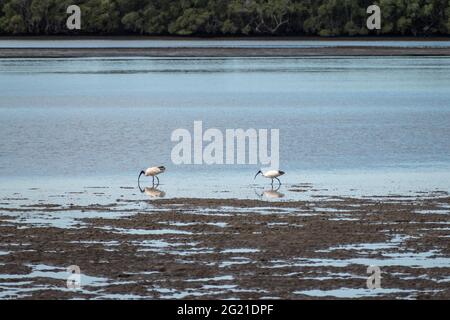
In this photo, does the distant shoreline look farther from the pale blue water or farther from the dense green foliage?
the pale blue water

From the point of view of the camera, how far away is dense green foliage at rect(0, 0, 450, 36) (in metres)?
127

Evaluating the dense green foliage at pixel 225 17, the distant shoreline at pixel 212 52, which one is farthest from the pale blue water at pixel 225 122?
the dense green foliage at pixel 225 17

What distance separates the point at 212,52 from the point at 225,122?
67492 millimetres

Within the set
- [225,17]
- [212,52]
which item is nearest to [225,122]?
[212,52]

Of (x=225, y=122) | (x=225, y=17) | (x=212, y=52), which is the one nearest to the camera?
(x=225, y=122)

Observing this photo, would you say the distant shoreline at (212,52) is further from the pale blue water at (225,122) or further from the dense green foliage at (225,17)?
the pale blue water at (225,122)

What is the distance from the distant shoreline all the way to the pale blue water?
15.8m

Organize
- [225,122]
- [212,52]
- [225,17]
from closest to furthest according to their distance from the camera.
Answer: [225,122] → [212,52] → [225,17]

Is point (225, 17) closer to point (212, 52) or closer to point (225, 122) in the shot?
point (212, 52)

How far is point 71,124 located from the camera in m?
42.3

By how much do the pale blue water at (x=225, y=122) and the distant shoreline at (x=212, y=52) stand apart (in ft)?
51.7

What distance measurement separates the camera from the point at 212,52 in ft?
358

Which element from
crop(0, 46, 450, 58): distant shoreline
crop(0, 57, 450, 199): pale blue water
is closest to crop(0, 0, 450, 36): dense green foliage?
crop(0, 46, 450, 58): distant shoreline
